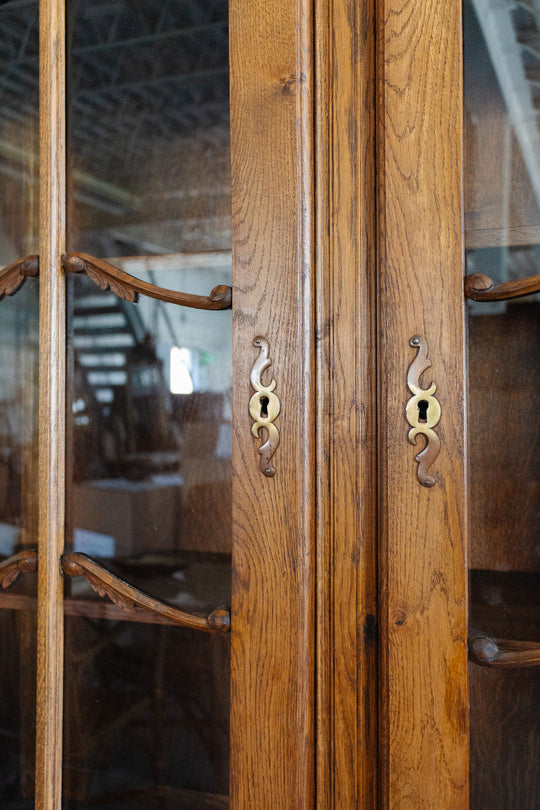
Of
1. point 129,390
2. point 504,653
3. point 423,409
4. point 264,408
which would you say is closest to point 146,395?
point 129,390

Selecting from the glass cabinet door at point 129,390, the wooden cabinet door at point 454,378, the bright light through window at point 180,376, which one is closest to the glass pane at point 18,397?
the glass cabinet door at point 129,390

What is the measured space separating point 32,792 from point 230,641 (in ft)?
0.96

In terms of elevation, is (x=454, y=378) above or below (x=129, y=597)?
above

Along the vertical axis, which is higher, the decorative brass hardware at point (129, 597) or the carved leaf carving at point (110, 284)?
the carved leaf carving at point (110, 284)

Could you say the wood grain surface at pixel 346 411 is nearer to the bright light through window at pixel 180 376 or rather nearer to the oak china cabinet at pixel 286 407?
the oak china cabinet at pixel 286 407

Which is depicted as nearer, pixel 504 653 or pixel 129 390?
pixel 504 653

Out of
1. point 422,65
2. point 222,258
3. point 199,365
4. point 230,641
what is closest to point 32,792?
point 230,641

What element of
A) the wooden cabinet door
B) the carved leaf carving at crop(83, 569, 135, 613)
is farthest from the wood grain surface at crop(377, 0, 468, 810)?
the carved leaf carving at crop(83, 569, 135, 613)

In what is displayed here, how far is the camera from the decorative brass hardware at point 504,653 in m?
0.49

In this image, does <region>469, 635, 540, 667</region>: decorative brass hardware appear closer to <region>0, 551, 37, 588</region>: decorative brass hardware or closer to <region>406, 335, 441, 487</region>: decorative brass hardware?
<region>406, 335, 441, 487</region>: decorative brass hardware

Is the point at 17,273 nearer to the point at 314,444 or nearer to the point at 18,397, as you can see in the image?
the point at 18,397

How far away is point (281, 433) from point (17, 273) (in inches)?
13.3

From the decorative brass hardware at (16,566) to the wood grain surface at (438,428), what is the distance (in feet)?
1.18

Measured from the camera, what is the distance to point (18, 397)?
643 mm
